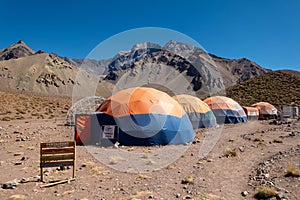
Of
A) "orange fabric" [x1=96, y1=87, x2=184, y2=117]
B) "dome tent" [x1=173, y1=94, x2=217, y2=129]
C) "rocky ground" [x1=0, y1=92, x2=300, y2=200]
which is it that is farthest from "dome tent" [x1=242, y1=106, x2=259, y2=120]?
"rocky ground" [x1=0, y1=92, x2=300, y2=200]

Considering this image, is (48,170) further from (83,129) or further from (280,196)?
(280,196)

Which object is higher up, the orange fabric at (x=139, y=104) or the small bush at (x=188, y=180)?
the orange fabric at (x=139, y=104)

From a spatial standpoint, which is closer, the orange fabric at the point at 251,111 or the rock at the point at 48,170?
the rock at the point at 48,170

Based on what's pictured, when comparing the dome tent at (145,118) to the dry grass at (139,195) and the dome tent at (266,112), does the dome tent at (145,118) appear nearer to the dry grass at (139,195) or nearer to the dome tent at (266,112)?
the dry grass at (139,195)

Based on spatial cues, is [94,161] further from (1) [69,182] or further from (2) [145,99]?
(2) [145,99]

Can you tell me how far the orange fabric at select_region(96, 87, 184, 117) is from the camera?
14680mm

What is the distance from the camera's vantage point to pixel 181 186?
7.76 m

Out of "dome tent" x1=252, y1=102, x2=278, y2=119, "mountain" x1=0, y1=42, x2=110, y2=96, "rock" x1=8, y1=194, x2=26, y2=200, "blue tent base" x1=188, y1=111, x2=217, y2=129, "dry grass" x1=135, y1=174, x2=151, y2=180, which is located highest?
"mountain" x1=0, y1=42, x2=110, y2=96

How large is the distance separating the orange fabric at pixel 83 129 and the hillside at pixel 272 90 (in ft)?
162

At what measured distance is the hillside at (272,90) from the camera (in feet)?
191

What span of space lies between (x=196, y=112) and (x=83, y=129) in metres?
12.9

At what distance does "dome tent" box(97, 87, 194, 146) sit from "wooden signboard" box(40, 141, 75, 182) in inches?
239

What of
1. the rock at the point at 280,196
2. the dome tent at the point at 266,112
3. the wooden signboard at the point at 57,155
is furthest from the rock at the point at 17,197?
the dome tent at the point at 266,112

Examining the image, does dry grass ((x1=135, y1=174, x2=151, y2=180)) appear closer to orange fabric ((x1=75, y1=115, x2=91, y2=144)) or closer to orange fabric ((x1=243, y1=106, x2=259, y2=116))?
orange fabric ((x1=75, y1=115, x2=91, y2=144))
